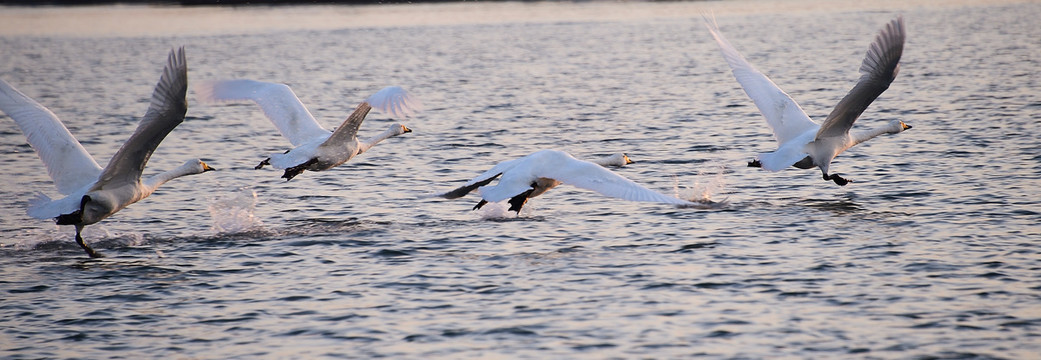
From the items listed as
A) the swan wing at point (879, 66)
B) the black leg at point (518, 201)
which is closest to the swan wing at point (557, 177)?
the black leg at point (518, 201)

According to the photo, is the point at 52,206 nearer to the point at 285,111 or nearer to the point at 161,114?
the point at 161,114

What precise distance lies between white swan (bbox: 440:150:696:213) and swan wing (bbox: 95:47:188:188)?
2970 millimetres

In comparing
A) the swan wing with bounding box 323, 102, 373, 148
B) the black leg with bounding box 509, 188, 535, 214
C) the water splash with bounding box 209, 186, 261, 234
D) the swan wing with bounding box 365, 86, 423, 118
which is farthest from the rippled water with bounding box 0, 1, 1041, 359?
the swan wing with bounding box 365, 86, 423, 118

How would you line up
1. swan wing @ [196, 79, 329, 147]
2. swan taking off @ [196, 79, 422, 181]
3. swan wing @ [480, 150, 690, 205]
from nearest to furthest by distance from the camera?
swan wing @ [480, 150, 690, 205] < swan taking off @ [196, 79, 422, 181] < swan wing @ [196, 79, 329, 147]

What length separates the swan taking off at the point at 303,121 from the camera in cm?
1452

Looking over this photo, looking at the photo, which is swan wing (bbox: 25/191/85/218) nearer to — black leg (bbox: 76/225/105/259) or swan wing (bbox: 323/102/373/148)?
black leg (bbox: 76/225/105/259)

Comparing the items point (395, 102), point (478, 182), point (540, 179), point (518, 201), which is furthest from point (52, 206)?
point (540, 179)

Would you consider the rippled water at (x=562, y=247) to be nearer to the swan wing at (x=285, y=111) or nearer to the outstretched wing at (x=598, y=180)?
the outstretched wing at (x=598, y=180)

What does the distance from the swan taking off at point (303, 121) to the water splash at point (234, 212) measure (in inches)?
27.4

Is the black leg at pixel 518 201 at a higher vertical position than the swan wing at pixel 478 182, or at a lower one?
lower

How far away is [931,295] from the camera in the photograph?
10891 mm

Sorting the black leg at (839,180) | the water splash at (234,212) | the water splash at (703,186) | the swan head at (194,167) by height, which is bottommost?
the water splash at (234,212)

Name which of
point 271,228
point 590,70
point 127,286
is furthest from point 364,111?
point 590,70

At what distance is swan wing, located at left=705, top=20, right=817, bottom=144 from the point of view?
1556 centimetres
